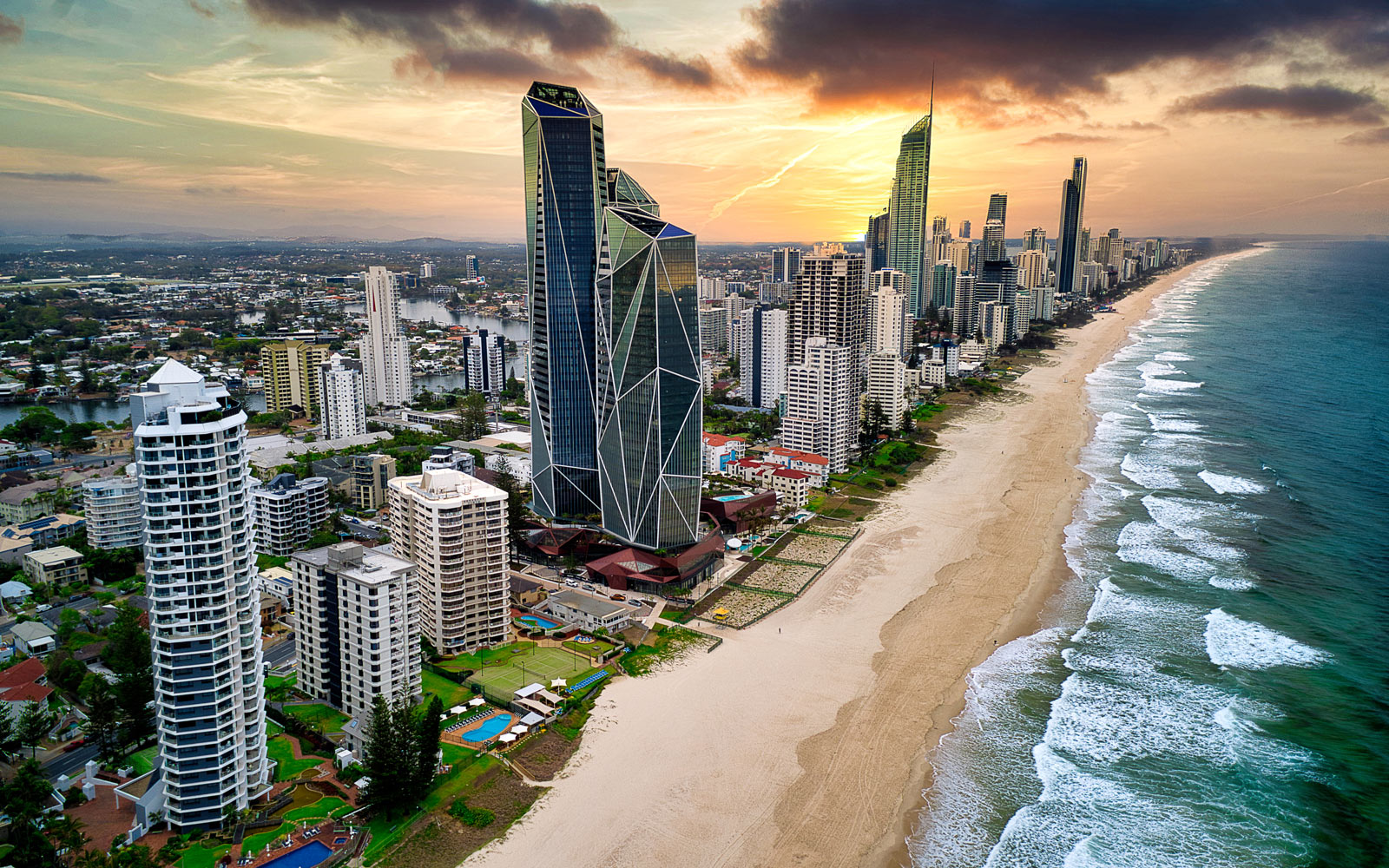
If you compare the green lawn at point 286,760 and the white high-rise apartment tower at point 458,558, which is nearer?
the green lawn at point 286,760

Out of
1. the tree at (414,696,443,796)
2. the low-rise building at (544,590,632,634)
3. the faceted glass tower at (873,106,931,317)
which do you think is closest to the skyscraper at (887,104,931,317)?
the faceted glass tower at (873,106,931,317)

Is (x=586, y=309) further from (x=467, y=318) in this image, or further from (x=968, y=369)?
(x=467, y=318)

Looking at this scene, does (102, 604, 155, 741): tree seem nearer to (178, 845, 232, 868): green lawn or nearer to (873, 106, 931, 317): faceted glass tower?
(178, 845, 232, 868): green lawn

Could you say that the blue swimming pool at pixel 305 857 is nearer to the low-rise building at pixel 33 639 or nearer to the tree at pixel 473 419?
the low-rise building at pixel 33 639

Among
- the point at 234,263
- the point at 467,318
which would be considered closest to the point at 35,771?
the point at 467,318

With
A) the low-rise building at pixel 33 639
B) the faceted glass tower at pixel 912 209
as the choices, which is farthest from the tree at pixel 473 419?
the faceted glass tower at pixel 912 209

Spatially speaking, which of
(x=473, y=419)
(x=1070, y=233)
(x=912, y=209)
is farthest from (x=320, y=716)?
(x=1070, y=233)
